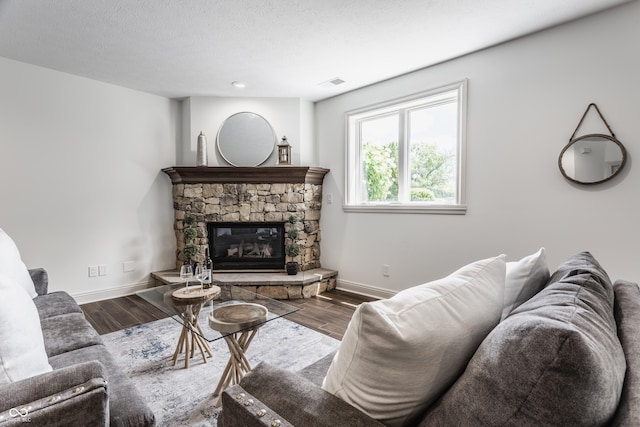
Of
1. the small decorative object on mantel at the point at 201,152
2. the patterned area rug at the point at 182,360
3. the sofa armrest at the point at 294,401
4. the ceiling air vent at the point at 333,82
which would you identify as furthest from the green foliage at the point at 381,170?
the sofa armrest at the point at 294,401

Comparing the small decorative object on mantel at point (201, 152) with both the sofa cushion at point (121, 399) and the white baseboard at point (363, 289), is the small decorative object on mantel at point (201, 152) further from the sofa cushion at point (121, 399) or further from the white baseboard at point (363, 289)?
the sofa cushion at point (121, 399)

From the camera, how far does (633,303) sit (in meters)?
1.06

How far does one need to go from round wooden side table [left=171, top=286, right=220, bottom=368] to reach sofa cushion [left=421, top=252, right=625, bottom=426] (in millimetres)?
1552

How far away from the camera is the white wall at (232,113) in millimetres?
4184

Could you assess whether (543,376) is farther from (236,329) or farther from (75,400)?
(236,329)

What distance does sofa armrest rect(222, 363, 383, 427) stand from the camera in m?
0.79

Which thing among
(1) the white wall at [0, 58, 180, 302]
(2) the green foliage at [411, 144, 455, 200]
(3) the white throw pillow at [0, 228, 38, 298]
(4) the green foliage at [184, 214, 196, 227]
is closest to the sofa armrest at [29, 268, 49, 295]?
(3) the white throw pillow at [0, 228, 38, 298]

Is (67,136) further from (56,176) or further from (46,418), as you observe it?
(46,418)

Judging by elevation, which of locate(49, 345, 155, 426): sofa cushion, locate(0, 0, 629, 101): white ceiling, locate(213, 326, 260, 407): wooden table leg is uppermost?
locate(0, 0, 629, 101): white ceiling

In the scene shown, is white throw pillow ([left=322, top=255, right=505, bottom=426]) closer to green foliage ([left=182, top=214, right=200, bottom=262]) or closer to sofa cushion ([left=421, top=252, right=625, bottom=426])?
sofa cushion ([left=421, top=252, right=625, bottom=426])

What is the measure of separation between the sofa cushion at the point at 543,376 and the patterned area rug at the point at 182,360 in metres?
1.49

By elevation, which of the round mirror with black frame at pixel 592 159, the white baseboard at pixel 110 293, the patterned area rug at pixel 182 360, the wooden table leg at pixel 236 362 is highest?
the round mirror with black frame at pixel 592 159

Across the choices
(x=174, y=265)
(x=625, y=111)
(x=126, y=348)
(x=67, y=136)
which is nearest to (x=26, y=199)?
(x=67, y=136)

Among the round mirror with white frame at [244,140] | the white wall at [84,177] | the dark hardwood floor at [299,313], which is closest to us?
the dark hardwood floor at [299,313]
